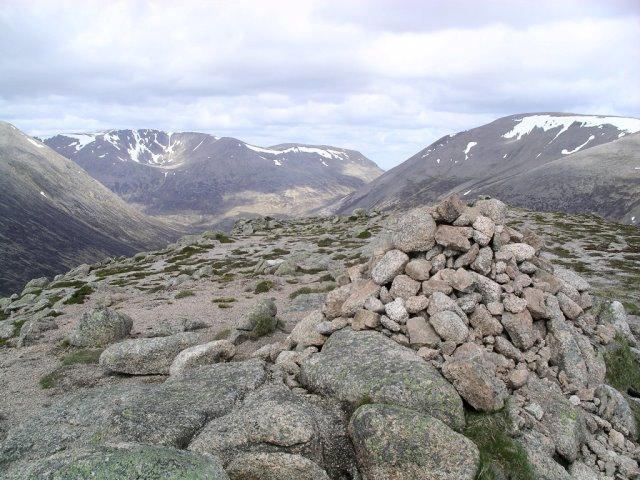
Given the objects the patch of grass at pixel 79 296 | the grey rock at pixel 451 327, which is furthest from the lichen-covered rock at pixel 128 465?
the patch of grass at pixel 79 296

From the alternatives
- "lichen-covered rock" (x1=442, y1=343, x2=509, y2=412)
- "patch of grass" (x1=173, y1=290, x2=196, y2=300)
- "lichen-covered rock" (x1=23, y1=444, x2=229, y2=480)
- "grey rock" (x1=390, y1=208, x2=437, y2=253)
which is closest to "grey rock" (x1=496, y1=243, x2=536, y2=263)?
"grey rock" (x1=390, y1=208, x2=437, y2=253)

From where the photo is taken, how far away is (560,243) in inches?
2992

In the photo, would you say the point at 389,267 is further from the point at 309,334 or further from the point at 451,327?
the point at 309,334

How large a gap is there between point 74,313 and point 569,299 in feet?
132

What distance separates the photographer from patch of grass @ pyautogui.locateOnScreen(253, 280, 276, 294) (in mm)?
45062

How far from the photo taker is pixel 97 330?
27.9 meters

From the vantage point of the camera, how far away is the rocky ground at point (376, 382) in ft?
41.9

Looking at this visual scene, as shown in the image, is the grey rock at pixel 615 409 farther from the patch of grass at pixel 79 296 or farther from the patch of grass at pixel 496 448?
the patch of grass at pixel 79 296

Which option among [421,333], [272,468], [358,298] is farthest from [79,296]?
[272,468]

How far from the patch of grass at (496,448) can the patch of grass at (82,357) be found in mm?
20750

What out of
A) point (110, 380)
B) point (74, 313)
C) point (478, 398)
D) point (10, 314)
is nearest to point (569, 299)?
point (478, 398)

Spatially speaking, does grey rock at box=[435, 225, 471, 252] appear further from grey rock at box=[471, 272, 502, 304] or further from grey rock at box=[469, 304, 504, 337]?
grey rock at box=[469, 304, 504, 337]

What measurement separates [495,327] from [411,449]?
286 inches

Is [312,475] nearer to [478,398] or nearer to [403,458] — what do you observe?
[403,458]
